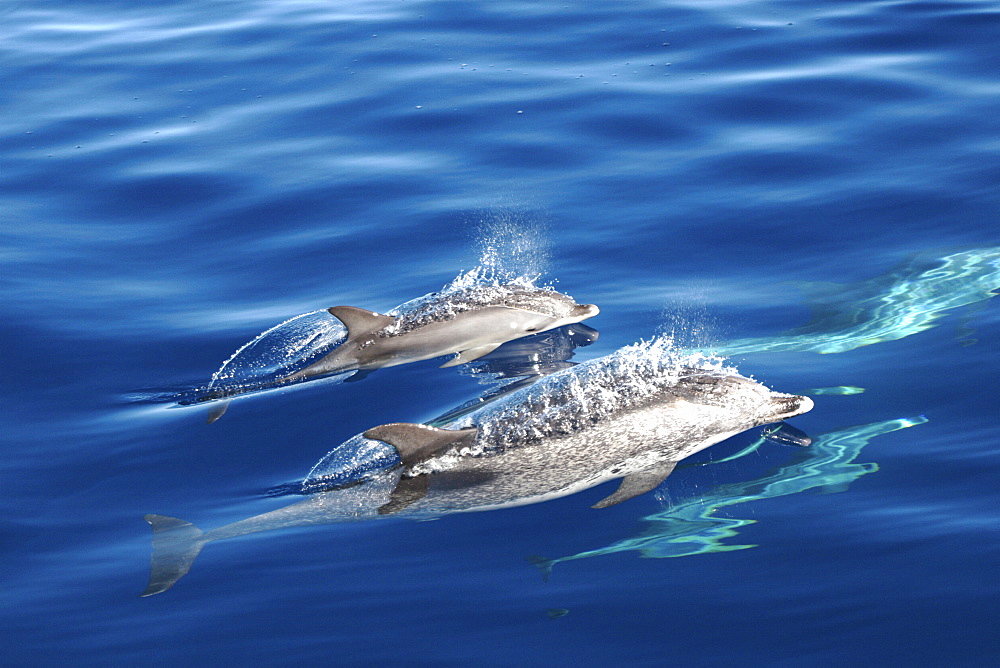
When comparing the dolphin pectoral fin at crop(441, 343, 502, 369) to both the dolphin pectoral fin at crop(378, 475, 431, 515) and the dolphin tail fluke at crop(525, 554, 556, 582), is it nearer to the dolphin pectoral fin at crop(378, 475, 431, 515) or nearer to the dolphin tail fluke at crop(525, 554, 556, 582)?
the dolphin pectoral fin at crop(378, 475, 431, 515)

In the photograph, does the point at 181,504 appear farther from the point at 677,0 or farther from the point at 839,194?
the point at 677,0

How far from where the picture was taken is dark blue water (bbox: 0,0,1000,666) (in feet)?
21.4

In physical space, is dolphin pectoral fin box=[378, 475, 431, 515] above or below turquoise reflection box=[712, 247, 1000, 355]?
below

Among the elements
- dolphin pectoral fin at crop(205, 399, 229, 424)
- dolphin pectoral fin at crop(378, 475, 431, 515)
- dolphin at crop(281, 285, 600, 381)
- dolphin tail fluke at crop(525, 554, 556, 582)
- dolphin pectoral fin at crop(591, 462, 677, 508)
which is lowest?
dolphin tail fluke at crop(525, 554, 556, 582)

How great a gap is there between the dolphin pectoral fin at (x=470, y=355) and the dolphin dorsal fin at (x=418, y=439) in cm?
248

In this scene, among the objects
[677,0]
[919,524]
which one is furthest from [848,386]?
[677,0]

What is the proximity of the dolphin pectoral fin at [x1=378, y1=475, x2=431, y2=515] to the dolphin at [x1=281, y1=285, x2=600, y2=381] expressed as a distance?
2.71 meters

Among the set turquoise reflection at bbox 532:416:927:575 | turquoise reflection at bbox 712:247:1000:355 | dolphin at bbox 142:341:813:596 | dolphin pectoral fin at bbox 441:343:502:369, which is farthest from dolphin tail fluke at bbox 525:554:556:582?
turquoise reflection at bbox 712:247:1000:355

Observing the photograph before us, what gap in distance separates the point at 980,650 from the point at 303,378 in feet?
20.5

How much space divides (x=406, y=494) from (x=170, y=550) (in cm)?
165

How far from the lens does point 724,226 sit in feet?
41.3

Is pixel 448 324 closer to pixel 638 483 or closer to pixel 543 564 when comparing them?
pixel 638 483

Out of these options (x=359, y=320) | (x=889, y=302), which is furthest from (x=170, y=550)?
(x=889, y=302)

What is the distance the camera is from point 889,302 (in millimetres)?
10602
